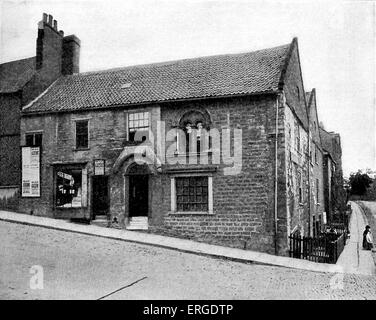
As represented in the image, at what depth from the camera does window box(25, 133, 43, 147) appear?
18.8 metres

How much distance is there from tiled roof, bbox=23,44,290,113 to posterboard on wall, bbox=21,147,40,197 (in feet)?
6.92

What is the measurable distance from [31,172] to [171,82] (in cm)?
818

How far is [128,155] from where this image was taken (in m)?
17.0

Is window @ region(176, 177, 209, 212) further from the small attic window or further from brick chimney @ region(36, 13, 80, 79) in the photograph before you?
brick chimney @ region(36, 13, 80, 79)

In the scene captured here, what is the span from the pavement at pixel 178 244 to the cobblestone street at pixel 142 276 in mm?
494

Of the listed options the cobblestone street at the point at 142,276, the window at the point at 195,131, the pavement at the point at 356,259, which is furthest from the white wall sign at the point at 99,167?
the pavement at the point at 356,259

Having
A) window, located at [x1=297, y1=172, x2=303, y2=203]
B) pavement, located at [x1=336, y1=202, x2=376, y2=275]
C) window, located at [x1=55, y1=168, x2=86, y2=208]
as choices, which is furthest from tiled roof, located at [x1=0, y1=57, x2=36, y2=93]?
pavement, located at [x1=336, y1=202, x2=376, y2=275]

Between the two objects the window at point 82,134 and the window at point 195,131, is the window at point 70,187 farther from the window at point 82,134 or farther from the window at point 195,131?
the window at point 195,131

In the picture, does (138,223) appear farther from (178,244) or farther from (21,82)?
(21,82)

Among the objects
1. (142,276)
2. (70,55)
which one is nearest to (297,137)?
(142,276)

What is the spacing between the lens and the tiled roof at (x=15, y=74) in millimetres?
20323
